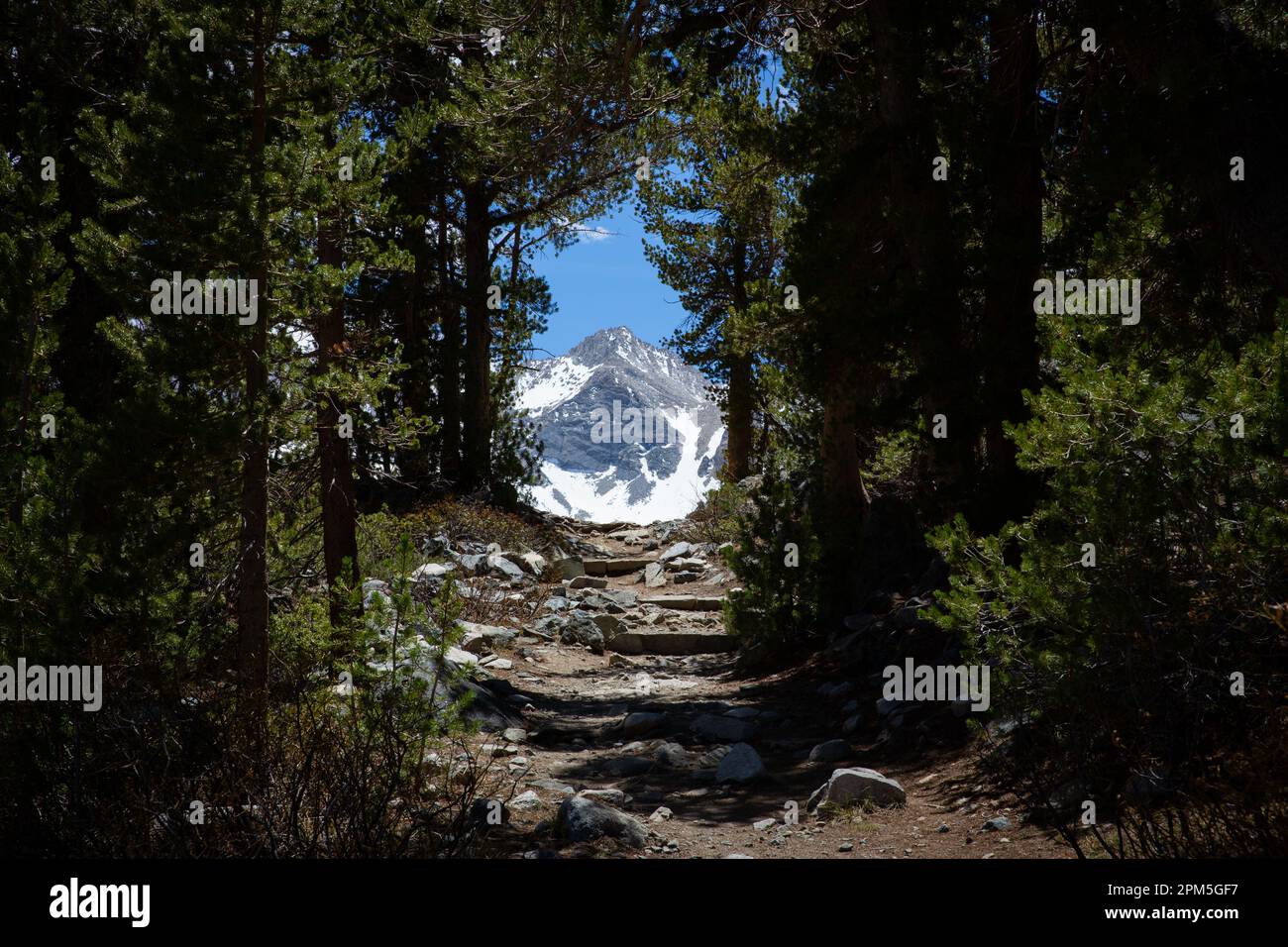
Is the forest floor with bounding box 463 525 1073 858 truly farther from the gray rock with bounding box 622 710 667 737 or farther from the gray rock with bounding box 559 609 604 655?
the gray rock with bounding box 559 609 604 655

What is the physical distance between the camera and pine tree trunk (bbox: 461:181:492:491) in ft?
69.3

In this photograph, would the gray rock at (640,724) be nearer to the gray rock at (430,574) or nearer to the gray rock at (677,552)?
the gray rock at (430,574)

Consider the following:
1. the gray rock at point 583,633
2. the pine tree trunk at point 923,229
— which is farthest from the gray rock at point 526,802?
the gray rock at point 583,633

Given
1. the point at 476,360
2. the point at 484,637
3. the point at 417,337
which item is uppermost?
the point at 417,337

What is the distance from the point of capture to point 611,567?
19828 millimetres

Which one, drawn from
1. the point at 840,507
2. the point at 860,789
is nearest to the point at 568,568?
the point at 840,507

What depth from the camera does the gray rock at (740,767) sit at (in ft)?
23.9

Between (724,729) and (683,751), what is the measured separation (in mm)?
764

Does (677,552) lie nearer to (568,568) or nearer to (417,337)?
(568,568)
